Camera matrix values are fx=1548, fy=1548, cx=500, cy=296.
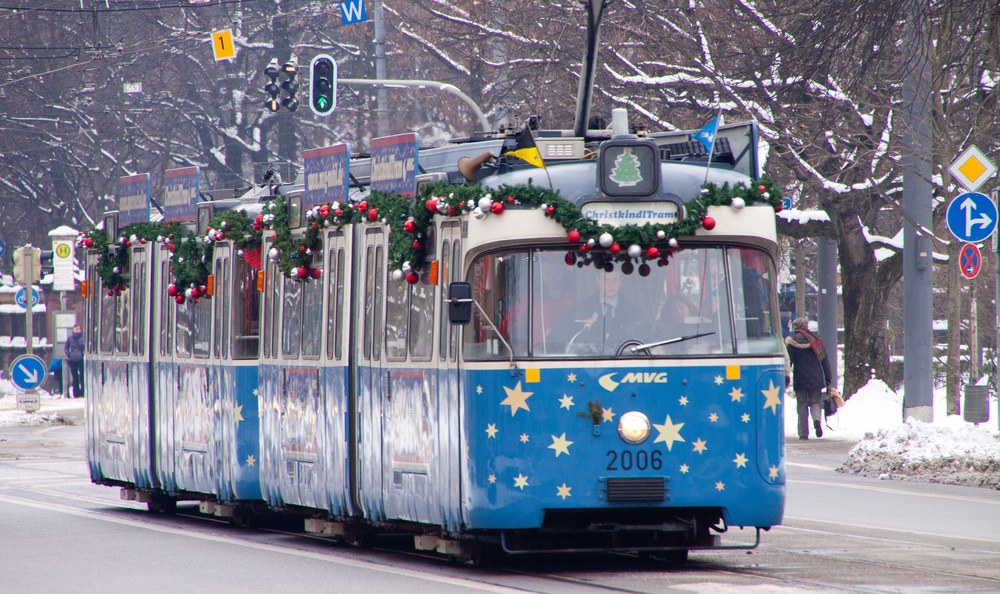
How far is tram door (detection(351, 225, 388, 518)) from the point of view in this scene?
10.4 meters

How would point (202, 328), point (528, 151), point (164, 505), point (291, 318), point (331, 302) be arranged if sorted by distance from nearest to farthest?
point (528, 151) → point (331, 302) → point (291, 318) → point (202, 328) → point (164, 505)

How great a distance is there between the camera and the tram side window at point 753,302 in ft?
30.1

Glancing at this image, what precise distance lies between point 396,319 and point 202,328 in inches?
153

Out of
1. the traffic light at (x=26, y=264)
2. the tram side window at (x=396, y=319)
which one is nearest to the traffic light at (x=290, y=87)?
the traffic light at (x=26, y=264)

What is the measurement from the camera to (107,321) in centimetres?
1572

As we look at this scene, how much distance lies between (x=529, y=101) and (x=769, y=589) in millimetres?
20725

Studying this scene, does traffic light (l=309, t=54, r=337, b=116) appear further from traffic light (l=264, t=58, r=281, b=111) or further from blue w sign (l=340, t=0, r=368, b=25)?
blue w sign (l=340, t=0, r=368, b=25)

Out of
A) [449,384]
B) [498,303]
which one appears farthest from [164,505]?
→ [498,303]

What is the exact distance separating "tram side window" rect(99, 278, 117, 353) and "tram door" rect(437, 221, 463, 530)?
22.2 feet

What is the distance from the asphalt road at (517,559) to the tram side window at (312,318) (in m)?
1.46

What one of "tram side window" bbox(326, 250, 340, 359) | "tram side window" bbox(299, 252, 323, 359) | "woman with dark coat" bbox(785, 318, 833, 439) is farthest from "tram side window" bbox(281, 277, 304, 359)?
"woman with dark coat" bbox(785, 318, 833, 439)

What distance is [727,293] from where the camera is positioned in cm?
916

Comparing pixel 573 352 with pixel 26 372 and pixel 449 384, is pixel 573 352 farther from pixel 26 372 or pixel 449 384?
pixel 26 372

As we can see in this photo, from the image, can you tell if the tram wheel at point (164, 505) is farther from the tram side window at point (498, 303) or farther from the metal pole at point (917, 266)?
the metal pole at point (917, 266)
